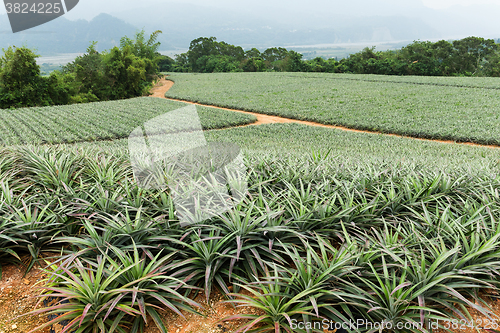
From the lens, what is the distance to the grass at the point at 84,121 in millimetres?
13039

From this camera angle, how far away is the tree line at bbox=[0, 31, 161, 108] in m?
26.8

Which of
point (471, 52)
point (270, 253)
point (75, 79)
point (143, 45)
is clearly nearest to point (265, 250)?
point (270, 253)

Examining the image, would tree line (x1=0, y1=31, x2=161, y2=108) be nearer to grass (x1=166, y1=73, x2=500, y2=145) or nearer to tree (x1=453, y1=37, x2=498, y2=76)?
grass (x1=166, y1=73, x2=500, y2=145)

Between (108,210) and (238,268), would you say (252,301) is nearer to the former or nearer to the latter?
(238,268)

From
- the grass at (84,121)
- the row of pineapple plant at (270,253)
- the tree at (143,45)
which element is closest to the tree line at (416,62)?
the tree at (143,45)

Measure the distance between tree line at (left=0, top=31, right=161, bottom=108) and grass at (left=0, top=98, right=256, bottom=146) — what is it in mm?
11521

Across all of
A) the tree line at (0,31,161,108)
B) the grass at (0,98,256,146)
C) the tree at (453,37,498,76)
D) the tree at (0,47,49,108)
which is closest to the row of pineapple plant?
the grass at (0,98,256,146)

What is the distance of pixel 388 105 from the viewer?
18469 mm

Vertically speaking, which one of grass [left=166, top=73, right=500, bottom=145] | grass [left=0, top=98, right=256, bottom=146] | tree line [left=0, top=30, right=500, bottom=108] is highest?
tree line [left=0, top=30, right=500, bottom=108]

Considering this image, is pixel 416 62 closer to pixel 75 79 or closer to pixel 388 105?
pixel 388 105

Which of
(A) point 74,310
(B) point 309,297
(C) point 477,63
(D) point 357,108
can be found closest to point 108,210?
(A) point 74,310

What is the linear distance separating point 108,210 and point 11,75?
33.4 metres

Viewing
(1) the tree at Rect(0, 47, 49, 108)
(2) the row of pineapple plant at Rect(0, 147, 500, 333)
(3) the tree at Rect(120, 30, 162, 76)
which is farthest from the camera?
(3) the tree at Rect(120, 30, 162, 76)

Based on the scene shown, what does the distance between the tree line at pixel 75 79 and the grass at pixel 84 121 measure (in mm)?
11521
